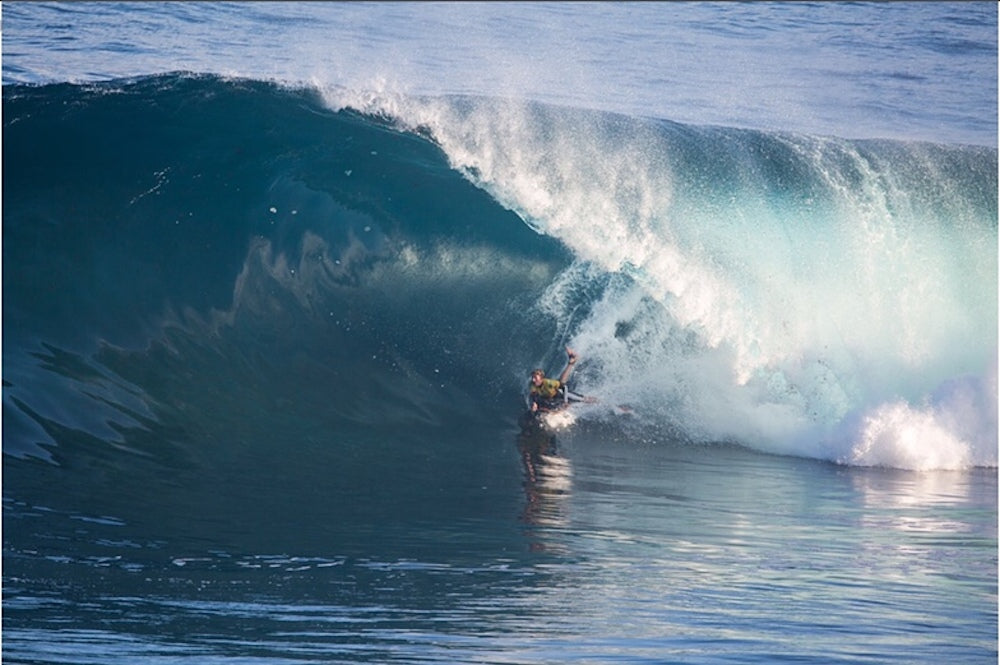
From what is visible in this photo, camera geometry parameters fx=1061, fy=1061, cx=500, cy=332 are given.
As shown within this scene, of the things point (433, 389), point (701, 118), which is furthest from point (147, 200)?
point (701, 118)

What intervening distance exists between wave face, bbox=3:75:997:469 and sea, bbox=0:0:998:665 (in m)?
0.04

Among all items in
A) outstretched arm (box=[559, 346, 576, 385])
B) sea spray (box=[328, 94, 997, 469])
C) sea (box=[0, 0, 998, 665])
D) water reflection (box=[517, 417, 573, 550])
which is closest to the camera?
sea (box=[0, 0, 998, 665])

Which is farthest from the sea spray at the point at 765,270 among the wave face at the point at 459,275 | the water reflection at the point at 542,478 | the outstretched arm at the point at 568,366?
the water reflection at the point at 542,478

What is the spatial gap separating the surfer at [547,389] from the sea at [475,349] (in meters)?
0.21

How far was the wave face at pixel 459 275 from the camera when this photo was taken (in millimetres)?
9453

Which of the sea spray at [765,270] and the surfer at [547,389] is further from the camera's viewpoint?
the sea spray at [765,270]

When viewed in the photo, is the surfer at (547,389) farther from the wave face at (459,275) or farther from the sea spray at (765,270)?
the sea spray at (765,270)

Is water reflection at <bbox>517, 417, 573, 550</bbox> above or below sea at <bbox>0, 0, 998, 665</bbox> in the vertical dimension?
below

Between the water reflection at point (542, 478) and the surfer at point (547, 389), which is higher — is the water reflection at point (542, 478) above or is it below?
below

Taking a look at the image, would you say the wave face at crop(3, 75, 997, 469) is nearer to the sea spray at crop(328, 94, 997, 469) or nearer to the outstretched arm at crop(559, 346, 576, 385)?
the sea spray at crop(328, 94, 997, 469)

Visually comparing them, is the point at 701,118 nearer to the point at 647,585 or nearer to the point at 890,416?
the point at 890,416

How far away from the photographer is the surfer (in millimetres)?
9352

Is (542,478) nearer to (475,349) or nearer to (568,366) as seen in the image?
(568,366)

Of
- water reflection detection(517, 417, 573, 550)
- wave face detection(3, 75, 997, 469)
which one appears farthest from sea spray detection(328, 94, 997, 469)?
water reflection detection(517, 417, 573, 550)
